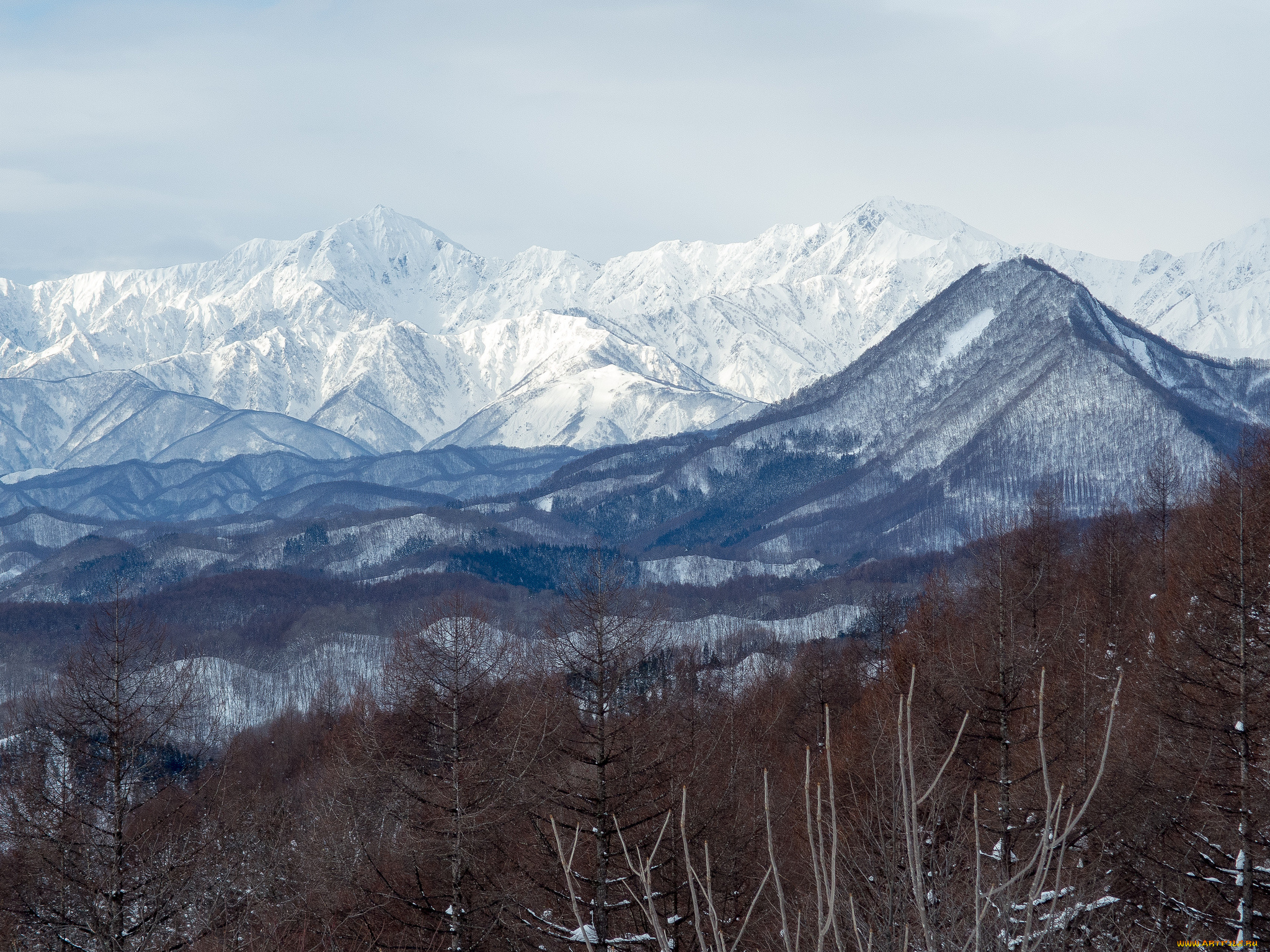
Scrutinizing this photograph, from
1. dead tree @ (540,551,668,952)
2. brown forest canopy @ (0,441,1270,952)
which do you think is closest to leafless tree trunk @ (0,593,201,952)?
brown forest canopy @ (0,441,1270,952)

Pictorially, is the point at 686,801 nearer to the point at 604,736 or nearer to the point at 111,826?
the point at 604,736

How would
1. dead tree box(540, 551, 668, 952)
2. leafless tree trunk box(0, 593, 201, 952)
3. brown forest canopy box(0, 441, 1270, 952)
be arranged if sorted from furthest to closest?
dead tree box(540, 551, 668, 952) → leafless tree trunk box(0, 593, 201, 952) → brown forest canopy box(0, 441, 1270, 952)

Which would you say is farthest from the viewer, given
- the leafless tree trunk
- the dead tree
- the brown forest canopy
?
the dead tree

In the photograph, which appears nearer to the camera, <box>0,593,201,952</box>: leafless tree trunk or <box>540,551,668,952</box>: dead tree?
<box>0,593,201,952</box>: leafless tree trunk

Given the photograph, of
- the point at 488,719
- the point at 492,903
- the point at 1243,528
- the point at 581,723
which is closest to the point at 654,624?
the point at 581,723

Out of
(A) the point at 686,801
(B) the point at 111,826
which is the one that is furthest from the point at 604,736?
(B) the point at 111,826

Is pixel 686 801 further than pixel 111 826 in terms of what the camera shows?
No

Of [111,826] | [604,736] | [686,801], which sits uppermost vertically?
[686,801]

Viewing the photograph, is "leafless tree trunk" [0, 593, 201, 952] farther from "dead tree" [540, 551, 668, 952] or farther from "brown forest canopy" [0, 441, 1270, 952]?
"dead tree" [540, 551, 668, 952]

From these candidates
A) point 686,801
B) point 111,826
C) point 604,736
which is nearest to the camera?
point 686,801

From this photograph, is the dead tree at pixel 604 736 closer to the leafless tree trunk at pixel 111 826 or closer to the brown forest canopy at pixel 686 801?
the brown forest canopy at pixel 686 801

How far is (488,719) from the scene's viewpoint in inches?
1259

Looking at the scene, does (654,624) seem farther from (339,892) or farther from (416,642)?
(339,892)

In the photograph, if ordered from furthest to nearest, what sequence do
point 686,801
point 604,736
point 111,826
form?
point 111,826
point 604,736
point 686,801
